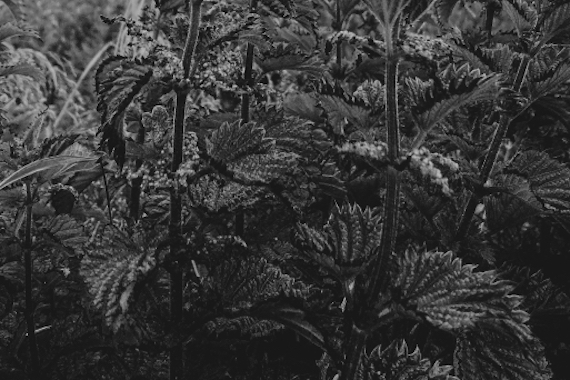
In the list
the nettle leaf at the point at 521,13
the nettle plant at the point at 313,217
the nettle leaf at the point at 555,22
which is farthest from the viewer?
the nettle leaf at the point at 521,13

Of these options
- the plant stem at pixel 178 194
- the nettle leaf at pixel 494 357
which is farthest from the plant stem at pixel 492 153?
the plant stem at pixel 178 194

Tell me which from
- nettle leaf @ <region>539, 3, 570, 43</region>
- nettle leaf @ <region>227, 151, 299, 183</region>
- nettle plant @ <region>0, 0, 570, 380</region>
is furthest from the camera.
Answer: nettle leaf @ <region>539, 3, 570, 43</region>

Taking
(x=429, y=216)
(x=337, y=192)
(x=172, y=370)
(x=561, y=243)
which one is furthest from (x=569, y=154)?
(x=172, y=370)

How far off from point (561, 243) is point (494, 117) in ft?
1.77

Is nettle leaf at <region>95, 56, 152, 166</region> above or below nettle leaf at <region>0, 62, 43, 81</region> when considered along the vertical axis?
above

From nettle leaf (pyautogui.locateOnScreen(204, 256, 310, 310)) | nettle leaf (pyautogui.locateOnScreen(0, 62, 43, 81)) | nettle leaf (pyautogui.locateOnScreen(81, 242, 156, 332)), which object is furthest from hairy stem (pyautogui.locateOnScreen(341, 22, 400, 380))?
nettle leaf (pyautogui.locateOnScreen(0, 62, 43, 81))

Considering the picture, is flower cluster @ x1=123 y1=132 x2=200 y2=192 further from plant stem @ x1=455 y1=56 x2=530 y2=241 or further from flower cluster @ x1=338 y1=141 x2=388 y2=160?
plant stem @ x1=455 y1=56 x2=530 y2=241

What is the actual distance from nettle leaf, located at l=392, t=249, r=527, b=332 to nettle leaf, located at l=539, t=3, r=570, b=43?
493 mm

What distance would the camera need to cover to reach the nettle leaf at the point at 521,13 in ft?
4.13

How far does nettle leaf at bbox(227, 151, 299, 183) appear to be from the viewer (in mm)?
1028

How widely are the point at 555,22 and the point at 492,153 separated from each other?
26 centimetres

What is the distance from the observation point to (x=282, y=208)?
1.27m

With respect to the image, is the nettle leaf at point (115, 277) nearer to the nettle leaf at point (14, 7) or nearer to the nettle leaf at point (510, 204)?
the nettle leaf at point (510, 204)

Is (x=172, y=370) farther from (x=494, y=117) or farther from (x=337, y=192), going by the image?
(x=494, y=117)
